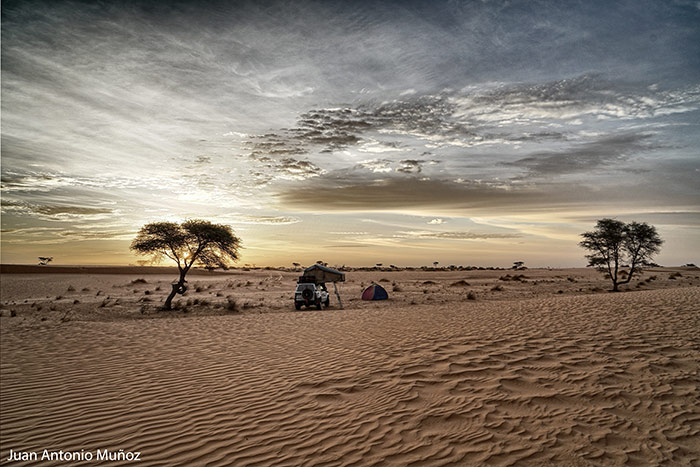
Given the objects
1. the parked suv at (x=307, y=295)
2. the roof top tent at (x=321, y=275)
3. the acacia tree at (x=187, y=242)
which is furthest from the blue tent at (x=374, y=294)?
the acacia tree at (x=187, y=242)

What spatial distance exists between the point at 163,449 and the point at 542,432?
553 centimetres

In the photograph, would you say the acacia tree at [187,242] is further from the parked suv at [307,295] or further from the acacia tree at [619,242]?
the acacia tree at [619,242]

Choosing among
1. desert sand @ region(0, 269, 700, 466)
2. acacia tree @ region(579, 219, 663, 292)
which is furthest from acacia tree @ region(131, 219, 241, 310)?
acacia tree @ region(579, 219, 663, 292)

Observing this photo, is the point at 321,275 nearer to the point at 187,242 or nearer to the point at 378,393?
the point at 187,242

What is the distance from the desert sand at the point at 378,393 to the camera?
518 cm

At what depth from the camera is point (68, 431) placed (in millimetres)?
6125

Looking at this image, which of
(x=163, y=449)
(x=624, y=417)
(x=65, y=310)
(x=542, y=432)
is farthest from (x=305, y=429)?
(x=65, y=310)

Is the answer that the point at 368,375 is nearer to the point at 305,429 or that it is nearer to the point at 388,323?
the point at 305,429

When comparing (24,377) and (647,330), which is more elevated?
(647,330)

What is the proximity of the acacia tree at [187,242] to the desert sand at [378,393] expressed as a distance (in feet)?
39.7

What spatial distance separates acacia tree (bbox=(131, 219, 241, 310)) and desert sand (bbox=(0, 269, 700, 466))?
12100 mm

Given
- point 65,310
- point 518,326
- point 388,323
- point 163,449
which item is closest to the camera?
point 163,449

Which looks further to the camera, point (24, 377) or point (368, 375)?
point (24, 377)

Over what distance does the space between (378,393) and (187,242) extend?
72.8 feet
